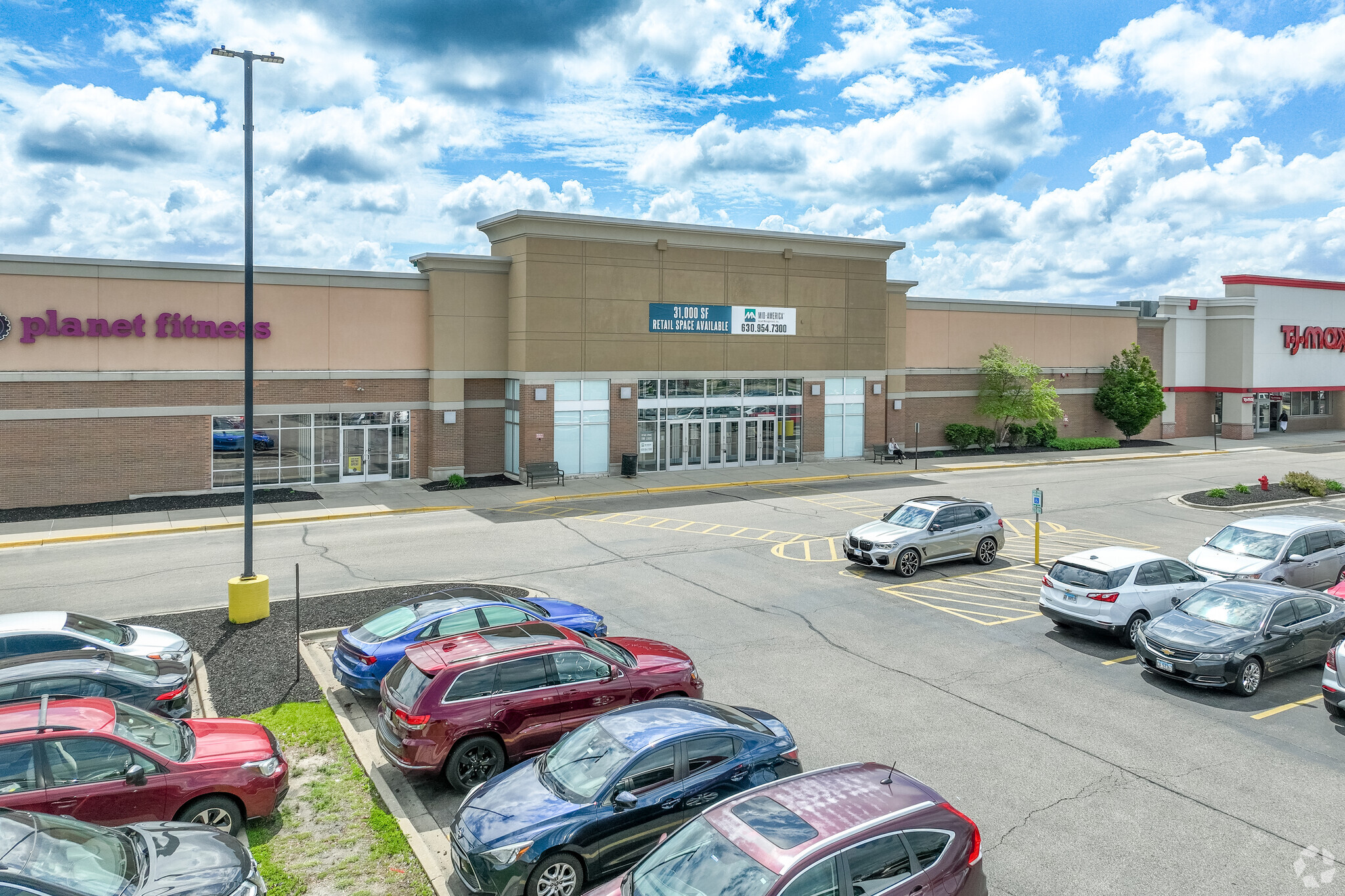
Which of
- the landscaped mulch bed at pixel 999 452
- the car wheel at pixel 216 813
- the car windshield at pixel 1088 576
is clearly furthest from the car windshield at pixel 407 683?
the landscaped mulch bed at pixel 999 452

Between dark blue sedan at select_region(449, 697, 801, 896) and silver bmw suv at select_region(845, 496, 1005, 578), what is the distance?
11.4 metres

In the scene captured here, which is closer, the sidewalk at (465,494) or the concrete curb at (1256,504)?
the sidewalk at (465,494)

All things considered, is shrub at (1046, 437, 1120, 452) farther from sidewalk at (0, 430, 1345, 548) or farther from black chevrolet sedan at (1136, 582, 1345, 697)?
black chevrolet sedan at (1136, 582, 1345, 697)

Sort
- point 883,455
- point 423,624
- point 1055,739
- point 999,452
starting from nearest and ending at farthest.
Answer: point 1055,739, point 423,624, point 883,455, point 999,452

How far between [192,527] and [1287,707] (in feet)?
83.5

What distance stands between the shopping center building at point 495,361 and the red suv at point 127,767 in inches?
875

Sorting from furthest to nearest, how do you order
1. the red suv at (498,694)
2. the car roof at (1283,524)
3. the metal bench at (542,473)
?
1. the metal bench at (542,473)
2. the car roof at (1283,524)
3. the red suv at (498,694)

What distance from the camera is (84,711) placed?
30.7 feet

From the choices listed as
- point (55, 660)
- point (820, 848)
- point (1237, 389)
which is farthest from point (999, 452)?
point (820, 848)

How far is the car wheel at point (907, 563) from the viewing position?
20.5m

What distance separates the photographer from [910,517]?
71.1 feet

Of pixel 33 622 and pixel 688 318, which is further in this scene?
pixel 688 318

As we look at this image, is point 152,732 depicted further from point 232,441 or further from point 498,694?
point 232,441

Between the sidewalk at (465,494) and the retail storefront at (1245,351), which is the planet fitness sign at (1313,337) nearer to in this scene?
the retail storefront at (1245,351)
